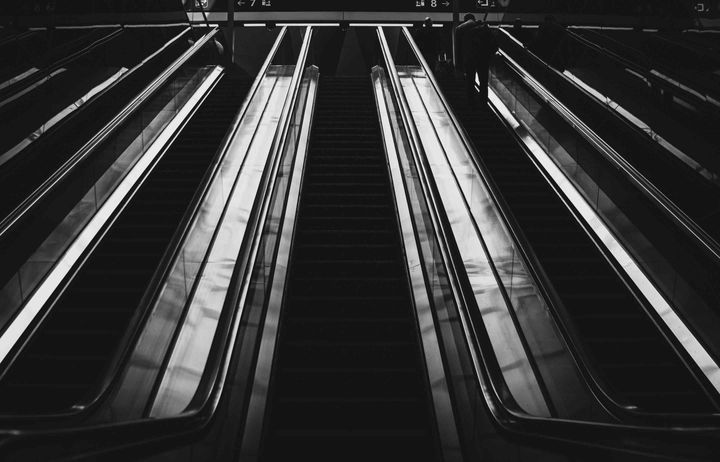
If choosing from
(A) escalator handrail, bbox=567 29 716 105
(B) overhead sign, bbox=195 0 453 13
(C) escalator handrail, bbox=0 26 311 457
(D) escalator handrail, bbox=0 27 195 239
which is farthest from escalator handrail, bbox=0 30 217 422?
(B) overhead sign, bbox=195 0 453 13

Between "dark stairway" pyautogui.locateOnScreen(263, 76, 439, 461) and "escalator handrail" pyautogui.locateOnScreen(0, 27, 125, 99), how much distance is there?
10.4ft

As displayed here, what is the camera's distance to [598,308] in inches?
220

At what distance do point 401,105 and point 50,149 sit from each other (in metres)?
3.97

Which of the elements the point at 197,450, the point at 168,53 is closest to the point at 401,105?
the point at 168,53

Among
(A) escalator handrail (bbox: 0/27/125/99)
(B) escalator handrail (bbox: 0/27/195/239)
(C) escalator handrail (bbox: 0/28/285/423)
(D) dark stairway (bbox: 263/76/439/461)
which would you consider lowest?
(D) dark stairway (bbox: 263/76/439/461)

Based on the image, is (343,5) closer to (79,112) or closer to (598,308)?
(79,112)

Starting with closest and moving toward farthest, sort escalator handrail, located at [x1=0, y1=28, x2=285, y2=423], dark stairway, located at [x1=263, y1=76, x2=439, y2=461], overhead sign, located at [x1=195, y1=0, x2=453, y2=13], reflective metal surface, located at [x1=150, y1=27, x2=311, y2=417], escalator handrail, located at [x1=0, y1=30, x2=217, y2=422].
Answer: escalator handrail, located at [x1=0, y1=30, x2=217, y2=422] → escalator handrail, located at [x1=0, y1=28, x2=285, y2=423] → dark stairway, located at [x1=263, y1=76, x2=439, y2=461] → reflective metal surface, located at [x1=150, y1=27, x2=311, y2=417] → overhead sign, located at [x1=195, y1=0, x2=453, y2=13]

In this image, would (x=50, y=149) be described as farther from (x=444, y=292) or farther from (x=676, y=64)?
A: (x=676, y=64)

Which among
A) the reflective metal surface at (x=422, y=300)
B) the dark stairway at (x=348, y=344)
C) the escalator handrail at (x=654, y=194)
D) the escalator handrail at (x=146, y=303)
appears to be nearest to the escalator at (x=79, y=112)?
the escalator handrail at (x=146, y=303)

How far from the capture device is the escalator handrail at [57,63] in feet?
25.1

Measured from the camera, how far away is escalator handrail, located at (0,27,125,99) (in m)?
7.64

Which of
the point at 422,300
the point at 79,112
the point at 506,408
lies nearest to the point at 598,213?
the point at 422,300

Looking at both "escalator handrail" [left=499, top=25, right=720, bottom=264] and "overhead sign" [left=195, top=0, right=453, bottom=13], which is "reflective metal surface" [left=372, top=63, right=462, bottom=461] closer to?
"escalator handrail" [left=499, top=25, right=720, bottom=264]

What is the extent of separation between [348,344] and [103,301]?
2.04 meters
